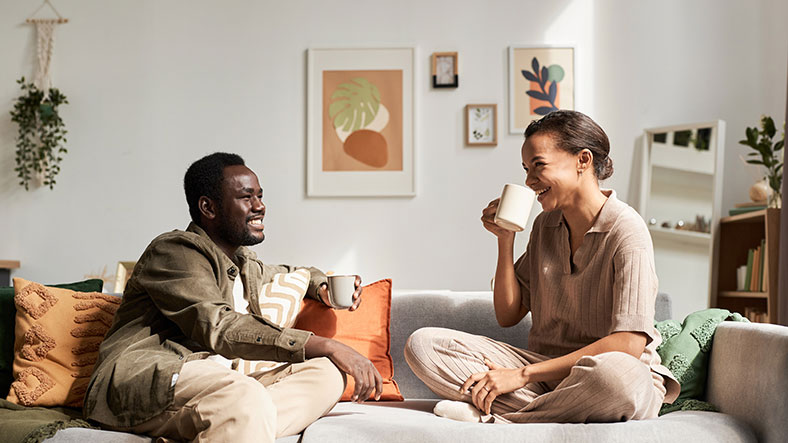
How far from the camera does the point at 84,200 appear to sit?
4.12 m

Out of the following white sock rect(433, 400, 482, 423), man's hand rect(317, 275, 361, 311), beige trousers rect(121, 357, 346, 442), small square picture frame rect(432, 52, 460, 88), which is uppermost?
small square picture frame rect(432, 52, 460, 88)

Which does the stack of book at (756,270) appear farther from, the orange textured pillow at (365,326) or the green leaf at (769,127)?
the orange textured pillow at (365,326)

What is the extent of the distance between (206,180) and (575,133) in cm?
103

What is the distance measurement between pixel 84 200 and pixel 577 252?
3104 millimetres

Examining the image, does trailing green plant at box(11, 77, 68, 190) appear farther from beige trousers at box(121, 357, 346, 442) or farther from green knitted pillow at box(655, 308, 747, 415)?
green knitted pillow at box(655, 308, 747, 415)

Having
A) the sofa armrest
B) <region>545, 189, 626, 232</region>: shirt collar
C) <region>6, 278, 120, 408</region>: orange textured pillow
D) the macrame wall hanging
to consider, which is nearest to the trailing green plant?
the macrame wall hanging

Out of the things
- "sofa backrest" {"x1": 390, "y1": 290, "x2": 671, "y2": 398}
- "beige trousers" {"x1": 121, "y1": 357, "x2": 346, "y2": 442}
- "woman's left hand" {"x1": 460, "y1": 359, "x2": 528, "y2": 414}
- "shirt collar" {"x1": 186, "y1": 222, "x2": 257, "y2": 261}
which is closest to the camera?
"beige trousers" {"x1": 121, "y1": 357, "x2": 346, "y2": 442}

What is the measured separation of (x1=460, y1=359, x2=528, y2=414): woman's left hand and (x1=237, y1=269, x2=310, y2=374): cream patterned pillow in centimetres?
61

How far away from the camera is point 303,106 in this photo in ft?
13.5

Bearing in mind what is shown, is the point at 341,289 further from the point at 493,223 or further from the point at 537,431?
the point at 537,431

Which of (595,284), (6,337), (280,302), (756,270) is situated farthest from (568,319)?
(756,270)

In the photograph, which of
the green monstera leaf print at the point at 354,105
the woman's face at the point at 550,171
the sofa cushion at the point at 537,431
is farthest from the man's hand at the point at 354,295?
the green monstera leaf print at the point at 354,105

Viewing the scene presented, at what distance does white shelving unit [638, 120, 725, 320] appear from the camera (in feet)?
12.6

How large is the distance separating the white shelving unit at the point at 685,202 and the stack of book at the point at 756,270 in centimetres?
17
